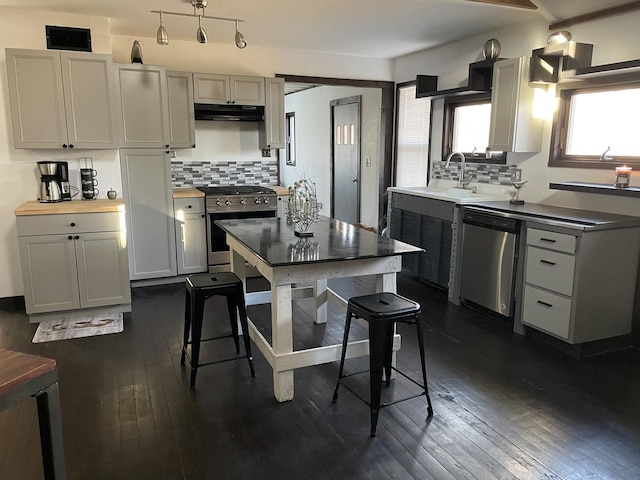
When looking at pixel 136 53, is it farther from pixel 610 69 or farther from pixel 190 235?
pixel 610 69

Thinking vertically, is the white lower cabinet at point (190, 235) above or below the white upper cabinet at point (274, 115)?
below

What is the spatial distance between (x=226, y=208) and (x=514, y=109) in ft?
9.43

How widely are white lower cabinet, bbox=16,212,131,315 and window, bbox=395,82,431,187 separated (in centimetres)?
365

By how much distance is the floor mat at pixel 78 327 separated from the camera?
11.9 ft

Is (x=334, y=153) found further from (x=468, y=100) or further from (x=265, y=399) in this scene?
(x=265, y=399)

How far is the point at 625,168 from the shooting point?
11.2 feet

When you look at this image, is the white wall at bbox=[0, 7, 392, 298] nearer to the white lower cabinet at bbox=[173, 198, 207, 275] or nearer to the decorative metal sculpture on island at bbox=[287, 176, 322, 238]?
the white lower cabinet at bbox=[173, 198, 207, 275]

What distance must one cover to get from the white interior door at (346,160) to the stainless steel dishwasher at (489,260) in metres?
3.14

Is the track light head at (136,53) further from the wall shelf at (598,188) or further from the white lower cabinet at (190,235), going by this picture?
the wall shelf at (598,188)

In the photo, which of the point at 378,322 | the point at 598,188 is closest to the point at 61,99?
the point at 378,322

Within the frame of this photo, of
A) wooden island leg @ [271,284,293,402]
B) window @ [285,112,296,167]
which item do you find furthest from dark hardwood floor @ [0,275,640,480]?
window @ [285,112,296,167]

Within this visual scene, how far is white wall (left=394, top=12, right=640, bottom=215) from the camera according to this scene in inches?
139

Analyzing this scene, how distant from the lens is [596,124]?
3.85 m

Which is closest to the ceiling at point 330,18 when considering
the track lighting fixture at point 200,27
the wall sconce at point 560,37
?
the track lighting fixture at point 200,27
